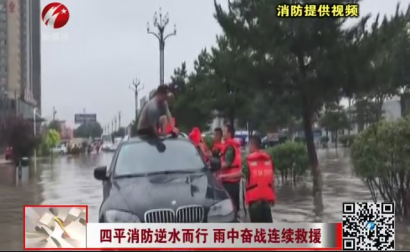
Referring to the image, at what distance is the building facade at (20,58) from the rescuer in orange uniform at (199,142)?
1580mm

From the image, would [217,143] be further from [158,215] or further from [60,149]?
[60,149]

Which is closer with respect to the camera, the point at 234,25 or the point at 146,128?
the point at 146,128

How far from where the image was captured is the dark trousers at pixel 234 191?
21.7ft

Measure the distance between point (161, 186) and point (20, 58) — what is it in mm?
2001

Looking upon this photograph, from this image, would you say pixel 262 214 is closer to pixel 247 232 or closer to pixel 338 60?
pixel 247 232

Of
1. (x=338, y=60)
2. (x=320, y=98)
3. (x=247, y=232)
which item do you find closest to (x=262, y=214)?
(x=247, y=232)

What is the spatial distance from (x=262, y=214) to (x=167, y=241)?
93 centimetres

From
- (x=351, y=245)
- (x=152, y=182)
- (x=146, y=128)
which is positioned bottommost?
(x=351, y=245)

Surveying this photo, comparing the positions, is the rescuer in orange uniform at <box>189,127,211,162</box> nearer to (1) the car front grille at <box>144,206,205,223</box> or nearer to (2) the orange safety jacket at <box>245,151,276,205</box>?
(2) the orange safety jacket at <box>245,151,276,205</box>

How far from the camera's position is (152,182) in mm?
6348

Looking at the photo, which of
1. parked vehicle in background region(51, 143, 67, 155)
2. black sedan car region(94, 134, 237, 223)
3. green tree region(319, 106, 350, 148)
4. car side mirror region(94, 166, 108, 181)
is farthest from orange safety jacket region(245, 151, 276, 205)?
parked vehicle in background region(51, 143, 67, 155)

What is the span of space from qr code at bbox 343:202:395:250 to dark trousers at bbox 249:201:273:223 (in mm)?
710

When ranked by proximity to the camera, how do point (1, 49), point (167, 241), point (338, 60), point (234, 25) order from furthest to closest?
1. point (338, 60)
2. point (234, 25)
3. point (1, 49)
4. point (167, 241)

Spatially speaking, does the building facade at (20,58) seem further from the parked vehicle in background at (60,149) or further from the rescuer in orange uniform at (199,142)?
the rescuer in orange uniform at (199,142)
